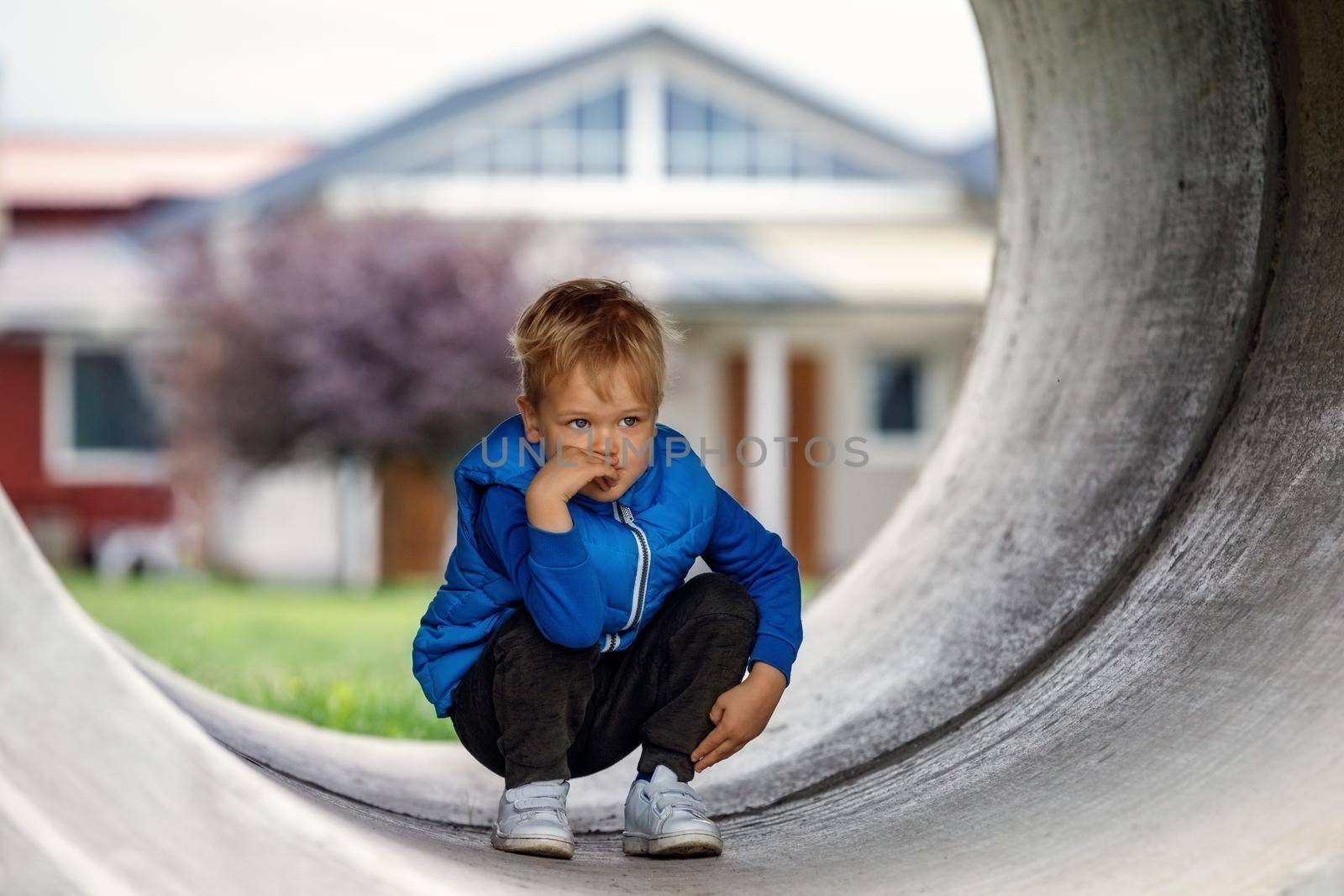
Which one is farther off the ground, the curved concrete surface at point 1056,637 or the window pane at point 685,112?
the window pane at point 685,112

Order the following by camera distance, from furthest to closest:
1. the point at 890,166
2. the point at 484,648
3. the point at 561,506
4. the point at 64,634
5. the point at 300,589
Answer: the point at 890,166 < the point at 300,589 < the point at 484,648 < the point at 561,506 < the point at 64,634

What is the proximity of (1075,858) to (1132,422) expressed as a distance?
5.09 ft

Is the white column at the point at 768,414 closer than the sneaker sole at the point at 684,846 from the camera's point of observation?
No

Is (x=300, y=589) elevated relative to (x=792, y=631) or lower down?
lower down

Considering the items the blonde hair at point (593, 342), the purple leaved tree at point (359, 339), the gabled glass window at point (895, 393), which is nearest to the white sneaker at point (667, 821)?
the blonde hair at point (593, 342)

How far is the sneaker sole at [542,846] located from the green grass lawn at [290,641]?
6.93 feet

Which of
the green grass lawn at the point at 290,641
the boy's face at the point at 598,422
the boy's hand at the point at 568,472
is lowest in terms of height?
the green grass lawn at the point at 290,641

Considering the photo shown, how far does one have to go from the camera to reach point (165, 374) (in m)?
16.5

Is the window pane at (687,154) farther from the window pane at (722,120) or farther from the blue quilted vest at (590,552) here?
the blue quilted vest at (590,552)

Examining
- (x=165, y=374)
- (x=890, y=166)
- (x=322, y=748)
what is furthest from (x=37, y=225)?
(x=322, y=748)

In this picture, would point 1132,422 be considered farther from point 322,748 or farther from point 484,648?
point 322,748

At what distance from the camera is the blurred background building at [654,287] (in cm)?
1642

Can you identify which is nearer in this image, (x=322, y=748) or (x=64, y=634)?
(x=64, y=634)

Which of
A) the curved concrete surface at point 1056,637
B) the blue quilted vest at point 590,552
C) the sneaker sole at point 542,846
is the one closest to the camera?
the curved concrete surface at point 1056,637
